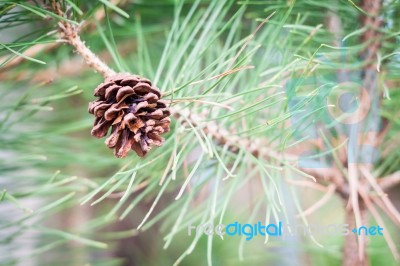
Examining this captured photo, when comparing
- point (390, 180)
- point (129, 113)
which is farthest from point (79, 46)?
point (390, 180)

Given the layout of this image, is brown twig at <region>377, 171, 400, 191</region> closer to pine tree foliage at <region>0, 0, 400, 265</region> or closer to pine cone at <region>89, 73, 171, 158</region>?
pine tree foliage at <region>0, 0, 400, 265</region>

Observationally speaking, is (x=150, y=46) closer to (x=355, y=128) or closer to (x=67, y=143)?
(x=67, y=143)

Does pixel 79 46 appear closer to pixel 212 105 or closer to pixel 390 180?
pixel 212 105

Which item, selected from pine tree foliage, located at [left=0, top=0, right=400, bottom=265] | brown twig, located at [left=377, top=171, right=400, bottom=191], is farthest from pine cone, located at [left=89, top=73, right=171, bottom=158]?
brown twig, located at [left=377, top=171, right=400, bottom=191]

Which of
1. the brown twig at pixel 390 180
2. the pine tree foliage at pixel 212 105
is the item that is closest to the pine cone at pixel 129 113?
the pine tree foliage at pixel 212 105

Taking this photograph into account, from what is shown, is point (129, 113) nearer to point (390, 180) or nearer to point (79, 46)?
point (79, 46)

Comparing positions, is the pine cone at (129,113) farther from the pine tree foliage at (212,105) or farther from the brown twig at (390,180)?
the brown twig at (390,180)

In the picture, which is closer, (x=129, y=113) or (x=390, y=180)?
(x=129, y=113)

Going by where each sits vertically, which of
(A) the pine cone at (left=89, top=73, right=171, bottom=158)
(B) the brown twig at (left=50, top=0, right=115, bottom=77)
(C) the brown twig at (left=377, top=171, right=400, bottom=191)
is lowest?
(A) the pine cone at (left=89, top=73, right=171, bottom=158)

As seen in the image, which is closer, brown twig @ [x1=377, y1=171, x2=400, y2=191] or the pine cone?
the pine cone
